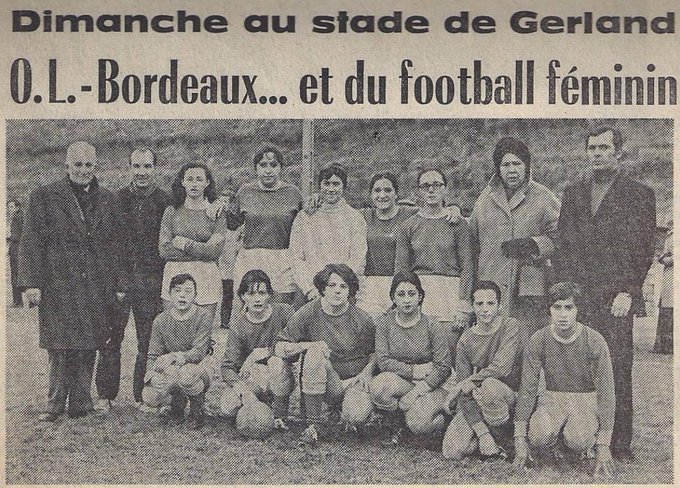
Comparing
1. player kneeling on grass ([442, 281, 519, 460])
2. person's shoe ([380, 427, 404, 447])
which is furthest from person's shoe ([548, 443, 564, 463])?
person's shoe ([380, 427, 404, 447])

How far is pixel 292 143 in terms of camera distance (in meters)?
4.34

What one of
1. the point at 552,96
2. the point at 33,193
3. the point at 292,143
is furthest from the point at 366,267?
the point at 33,193

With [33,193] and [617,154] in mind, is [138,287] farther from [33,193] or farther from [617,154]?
[617,154]

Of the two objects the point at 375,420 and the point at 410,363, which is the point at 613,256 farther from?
the point at 375,420

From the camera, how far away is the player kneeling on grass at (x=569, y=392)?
4309 mm

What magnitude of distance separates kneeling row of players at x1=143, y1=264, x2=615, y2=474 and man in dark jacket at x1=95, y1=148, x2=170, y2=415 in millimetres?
45

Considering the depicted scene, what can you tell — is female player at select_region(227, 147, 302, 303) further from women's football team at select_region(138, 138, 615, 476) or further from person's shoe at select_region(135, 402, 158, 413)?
person's shoe at select_region(135, 402, 158, 413)

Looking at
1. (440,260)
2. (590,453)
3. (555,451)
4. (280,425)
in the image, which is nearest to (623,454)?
(590,453)

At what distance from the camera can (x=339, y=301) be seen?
14.2 ft

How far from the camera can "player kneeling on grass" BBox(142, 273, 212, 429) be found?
171 inches

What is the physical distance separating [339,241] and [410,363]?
413mm

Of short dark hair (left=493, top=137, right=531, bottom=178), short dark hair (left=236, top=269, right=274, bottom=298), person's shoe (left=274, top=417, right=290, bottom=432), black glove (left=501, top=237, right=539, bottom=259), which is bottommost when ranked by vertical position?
person's shoe (left=274, top=417, right=290, bottom=432)

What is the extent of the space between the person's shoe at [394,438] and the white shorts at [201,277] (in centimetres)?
64

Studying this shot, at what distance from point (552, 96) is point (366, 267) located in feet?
2.43
